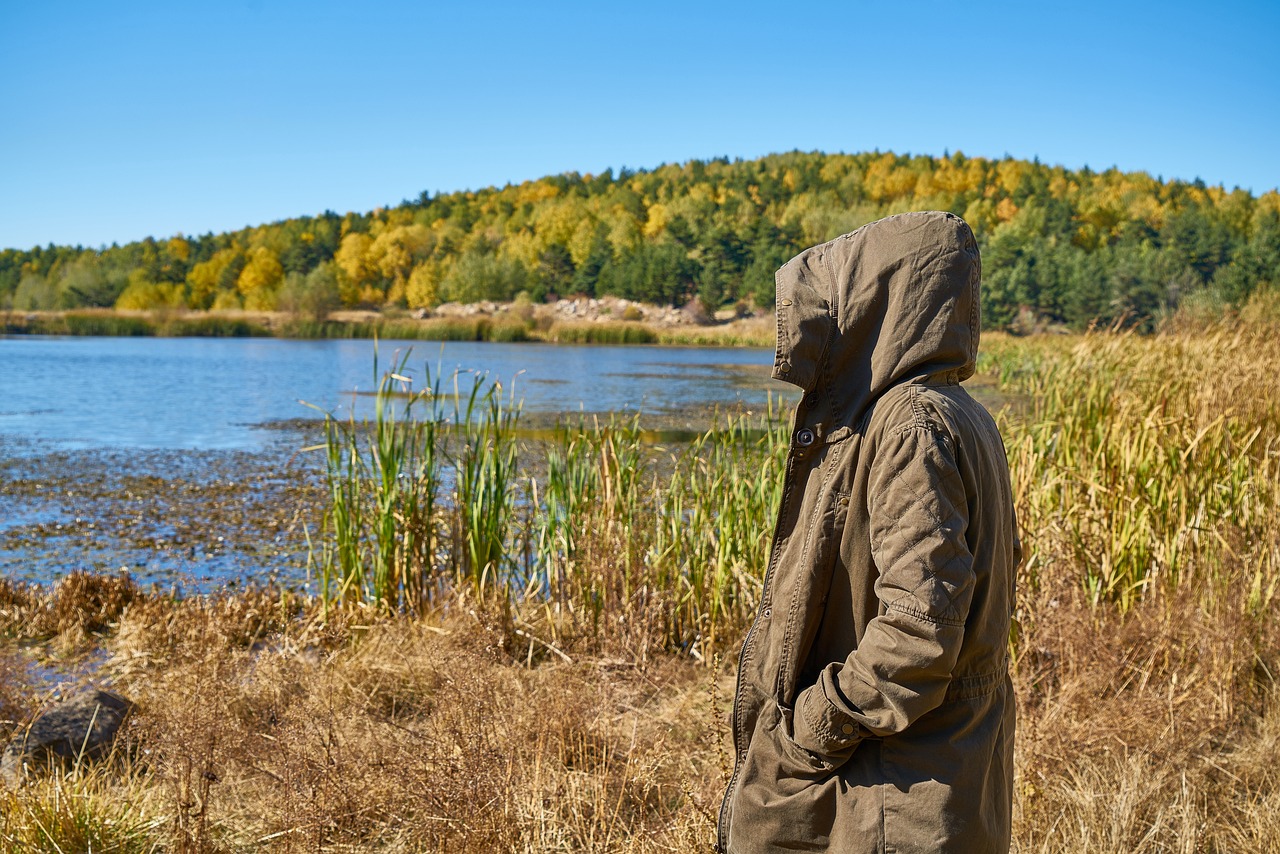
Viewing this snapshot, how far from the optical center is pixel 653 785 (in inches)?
117

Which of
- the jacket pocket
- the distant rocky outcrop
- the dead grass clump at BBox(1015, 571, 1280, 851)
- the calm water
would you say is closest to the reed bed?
the dead grass clump at BBox(1015, 571, 1280, 851)

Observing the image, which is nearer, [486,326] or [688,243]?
[486,326]

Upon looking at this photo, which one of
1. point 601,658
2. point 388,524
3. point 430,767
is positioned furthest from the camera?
point 388,524

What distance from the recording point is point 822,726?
1434 mm

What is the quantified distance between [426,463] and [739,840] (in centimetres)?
364

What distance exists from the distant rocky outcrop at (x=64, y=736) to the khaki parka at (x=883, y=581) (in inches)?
104

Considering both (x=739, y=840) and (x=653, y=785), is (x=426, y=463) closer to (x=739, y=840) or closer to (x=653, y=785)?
(x=653, y=785)

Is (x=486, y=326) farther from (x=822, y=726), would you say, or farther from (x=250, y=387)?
(x=822, y=726)

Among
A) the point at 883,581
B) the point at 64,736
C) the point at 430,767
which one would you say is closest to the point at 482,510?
the point at 64,736

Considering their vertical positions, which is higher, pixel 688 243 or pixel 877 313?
pixel 688 243

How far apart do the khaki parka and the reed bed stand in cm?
87

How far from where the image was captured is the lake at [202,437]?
741 cm

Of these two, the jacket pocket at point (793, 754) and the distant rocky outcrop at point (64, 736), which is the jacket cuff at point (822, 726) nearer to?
the jacket pocket at point (793, 754)

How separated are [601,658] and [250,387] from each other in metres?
19.8
